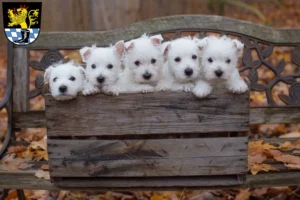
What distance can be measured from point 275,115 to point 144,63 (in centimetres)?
124

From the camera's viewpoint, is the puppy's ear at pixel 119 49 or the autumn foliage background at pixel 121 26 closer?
the puppy's ear at pixel 119 49

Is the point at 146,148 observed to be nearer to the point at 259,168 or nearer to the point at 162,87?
the point at 162,87

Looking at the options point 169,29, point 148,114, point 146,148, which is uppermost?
point 169,29

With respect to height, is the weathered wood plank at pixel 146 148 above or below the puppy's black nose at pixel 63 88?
below

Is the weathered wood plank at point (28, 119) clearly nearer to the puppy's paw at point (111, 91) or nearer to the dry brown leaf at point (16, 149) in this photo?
the dry brown leaf at point (16, 149)

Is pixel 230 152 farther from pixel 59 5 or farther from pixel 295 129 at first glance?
pixel 59 5

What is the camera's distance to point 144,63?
7.26ft

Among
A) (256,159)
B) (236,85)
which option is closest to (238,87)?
(236,85)

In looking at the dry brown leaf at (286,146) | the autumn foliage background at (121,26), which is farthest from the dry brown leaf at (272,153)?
the dry brown leaf at (286,146)

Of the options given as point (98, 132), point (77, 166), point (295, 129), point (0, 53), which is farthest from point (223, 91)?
point (0, 53)

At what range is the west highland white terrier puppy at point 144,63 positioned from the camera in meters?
2.19

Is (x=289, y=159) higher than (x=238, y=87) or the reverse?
the reverse

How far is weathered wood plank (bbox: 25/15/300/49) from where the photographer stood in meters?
3.04

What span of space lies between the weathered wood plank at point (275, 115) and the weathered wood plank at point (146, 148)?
0.85m
